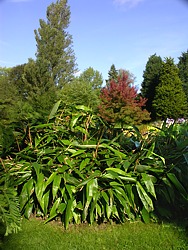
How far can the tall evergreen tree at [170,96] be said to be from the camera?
21344mm

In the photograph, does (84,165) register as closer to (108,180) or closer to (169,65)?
(108,180)

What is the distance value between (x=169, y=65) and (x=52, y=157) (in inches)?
826

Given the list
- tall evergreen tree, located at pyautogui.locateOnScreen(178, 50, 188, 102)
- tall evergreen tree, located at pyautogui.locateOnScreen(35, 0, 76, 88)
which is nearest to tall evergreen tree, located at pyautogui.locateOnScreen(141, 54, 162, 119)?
tall evergreen tree, located at pyautogui.locateOnScreen(178, 50, 188, 102)

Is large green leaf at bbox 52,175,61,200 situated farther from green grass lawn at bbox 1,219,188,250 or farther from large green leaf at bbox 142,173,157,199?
large green leaf at bbox 142,173,157,199

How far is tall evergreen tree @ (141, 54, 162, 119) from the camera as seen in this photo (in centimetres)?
2511

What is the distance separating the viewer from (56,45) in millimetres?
29109

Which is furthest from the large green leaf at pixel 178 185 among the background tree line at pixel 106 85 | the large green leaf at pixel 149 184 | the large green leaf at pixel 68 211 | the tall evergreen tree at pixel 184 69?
the tall evergreen tree at pixel 184 69

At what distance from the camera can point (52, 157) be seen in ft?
10.2

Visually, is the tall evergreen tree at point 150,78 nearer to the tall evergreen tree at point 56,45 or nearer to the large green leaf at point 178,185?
the tall evergreen tree at point 56,45

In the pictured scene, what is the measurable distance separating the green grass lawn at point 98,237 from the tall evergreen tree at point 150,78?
2213 centimetres

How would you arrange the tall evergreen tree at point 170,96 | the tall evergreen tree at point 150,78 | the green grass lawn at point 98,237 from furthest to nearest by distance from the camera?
the tall evergreen tree at point 150,78, the tall evergreen tree at point 170,96, the green grass lawn at point 98,237

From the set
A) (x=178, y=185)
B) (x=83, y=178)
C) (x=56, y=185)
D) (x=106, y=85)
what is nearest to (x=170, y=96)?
(x=106, y=85)

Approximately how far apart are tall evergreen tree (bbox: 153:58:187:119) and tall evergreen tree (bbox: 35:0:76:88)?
10.6 metres

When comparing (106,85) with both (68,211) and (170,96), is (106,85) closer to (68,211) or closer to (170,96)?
(170,96)
